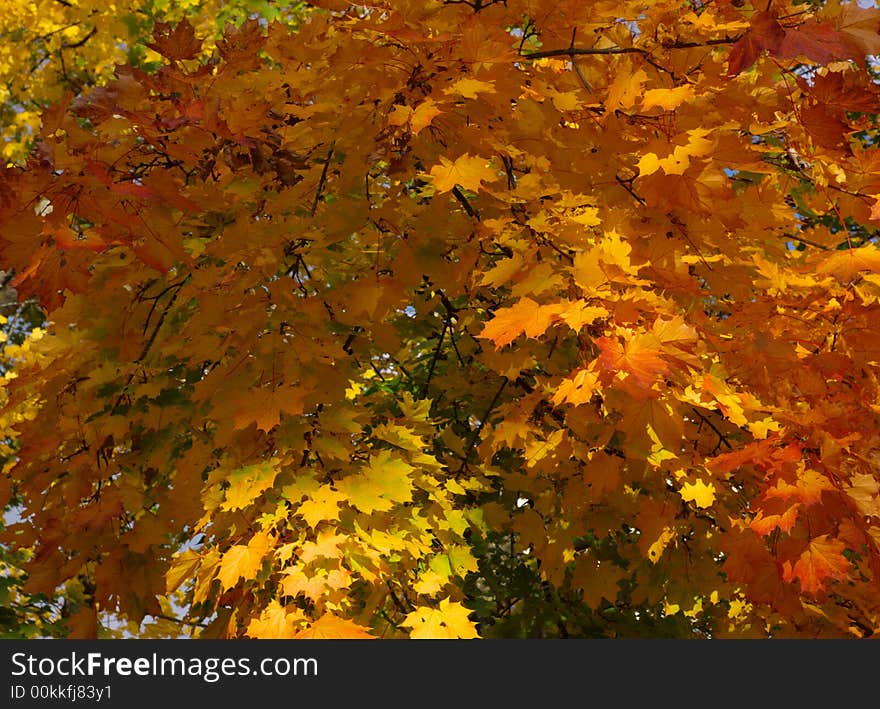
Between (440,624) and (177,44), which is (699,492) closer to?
(440,624)

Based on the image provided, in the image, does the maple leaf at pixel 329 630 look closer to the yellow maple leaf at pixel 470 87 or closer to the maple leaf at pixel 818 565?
the maple leaf at pixel 818 565

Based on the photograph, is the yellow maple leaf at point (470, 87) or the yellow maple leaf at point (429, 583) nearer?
the yellow maple leaf at point (470, 87)

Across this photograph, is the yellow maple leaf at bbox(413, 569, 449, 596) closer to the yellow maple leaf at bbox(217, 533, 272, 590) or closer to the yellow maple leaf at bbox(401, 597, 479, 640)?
the yellow maple leaf at bbox(401, 597, 479, 640)

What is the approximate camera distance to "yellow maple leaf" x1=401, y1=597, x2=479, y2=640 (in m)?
2.09

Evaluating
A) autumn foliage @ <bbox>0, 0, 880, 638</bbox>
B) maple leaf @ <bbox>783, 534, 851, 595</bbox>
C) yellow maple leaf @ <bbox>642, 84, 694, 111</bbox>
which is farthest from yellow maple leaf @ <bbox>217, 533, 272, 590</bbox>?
yellow maple leaf @ <bbox>642, 84, 694, 111</bbox>

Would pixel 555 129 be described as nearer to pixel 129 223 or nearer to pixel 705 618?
pixel 129 223

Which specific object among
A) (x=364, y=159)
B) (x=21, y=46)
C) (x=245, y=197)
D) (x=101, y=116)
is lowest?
(x=364, y=159)

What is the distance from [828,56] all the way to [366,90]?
1112 mm

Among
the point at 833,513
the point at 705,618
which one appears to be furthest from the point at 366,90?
the point at 705,618

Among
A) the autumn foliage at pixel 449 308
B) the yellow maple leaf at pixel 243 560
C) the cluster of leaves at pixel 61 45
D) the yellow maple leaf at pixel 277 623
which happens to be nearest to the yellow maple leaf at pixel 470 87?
the autumn foliage at pixel 449 308

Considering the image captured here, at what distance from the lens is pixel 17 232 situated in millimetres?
2008

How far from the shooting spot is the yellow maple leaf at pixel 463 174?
6.58 ft

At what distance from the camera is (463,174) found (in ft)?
6.69

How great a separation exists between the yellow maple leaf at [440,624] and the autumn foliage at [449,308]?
0.05 ft
